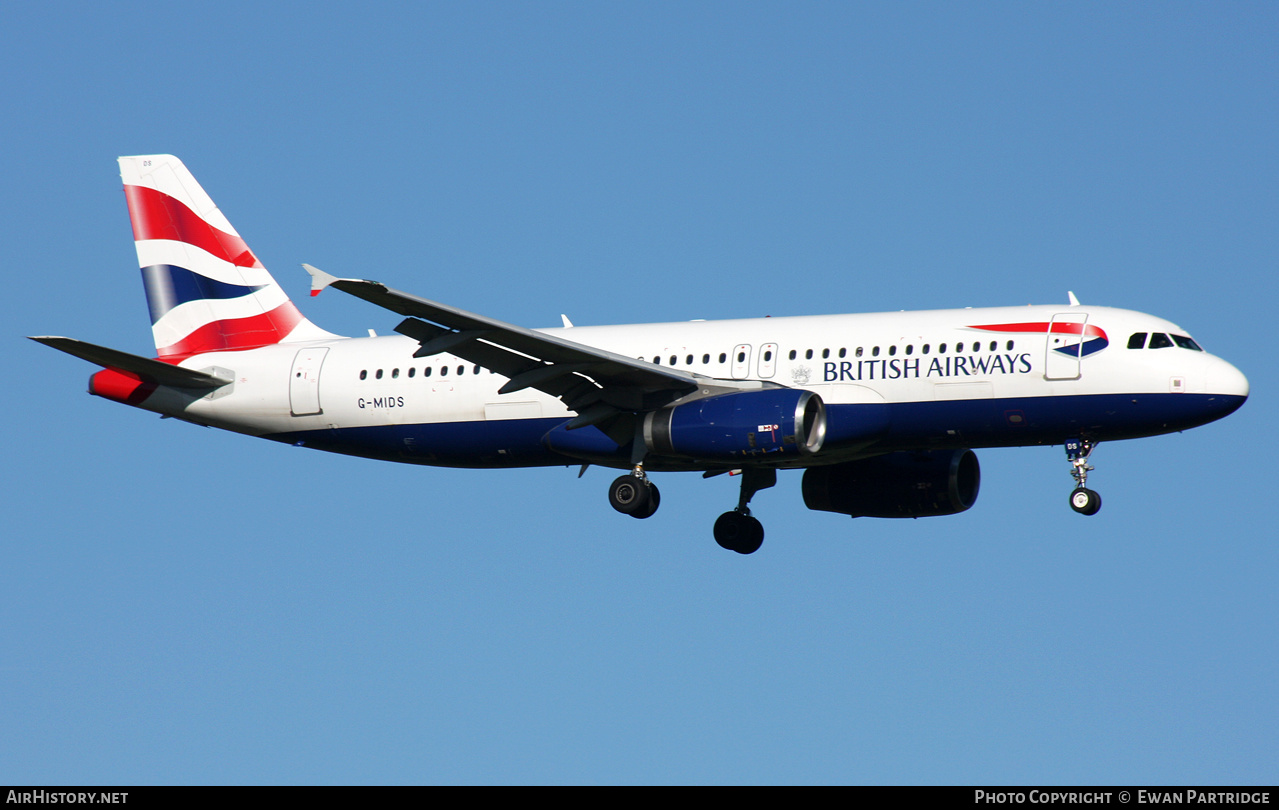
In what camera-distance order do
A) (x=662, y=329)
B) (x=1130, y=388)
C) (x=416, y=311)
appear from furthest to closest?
(x=662, y=329)
(x=1130, y=388)
(x=416, y=311)

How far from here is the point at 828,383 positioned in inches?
1431

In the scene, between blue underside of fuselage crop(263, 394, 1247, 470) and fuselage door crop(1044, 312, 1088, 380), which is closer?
blue underside of fuselage crop(263, 394, 1247, 470)

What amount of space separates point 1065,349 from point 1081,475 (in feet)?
9.13

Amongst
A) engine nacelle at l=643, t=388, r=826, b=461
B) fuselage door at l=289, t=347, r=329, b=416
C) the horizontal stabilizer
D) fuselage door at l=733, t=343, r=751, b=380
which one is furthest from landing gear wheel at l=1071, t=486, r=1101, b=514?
the horizontal stabilizer

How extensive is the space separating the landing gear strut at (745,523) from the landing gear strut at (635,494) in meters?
4.40

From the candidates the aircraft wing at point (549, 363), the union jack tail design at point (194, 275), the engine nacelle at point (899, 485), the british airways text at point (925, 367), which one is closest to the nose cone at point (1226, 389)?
the british airways text at point (925, 367)

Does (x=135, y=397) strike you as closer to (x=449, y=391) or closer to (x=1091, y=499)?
(x=449, y=391)

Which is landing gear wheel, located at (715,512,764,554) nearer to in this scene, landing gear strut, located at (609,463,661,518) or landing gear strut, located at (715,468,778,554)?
landing gear strut, located at (715,468,778,554)

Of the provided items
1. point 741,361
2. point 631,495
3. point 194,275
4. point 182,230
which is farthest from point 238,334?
point 741,361

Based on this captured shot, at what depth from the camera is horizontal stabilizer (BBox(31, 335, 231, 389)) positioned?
3669 cm

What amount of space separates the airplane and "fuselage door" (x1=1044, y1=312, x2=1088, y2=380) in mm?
42

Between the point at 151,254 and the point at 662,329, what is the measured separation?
14547mm

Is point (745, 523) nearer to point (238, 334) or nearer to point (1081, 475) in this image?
point (1081, 475)
